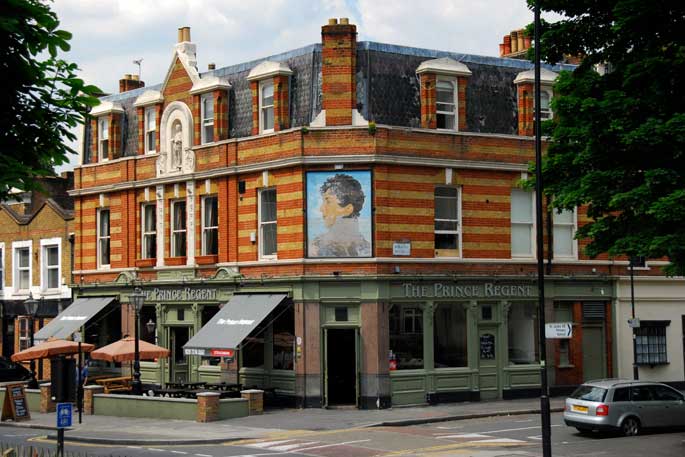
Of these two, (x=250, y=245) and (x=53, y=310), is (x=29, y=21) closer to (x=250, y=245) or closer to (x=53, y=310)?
(x=250, y=245)

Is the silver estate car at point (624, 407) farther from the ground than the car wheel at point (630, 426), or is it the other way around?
the silver estate car at point (624, 407)

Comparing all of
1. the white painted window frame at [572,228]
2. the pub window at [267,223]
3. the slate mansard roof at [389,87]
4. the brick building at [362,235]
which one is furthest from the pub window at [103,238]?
the white painted window frame at [572,228]

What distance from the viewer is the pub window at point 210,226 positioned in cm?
3952

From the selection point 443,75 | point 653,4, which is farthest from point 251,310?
point 653,4

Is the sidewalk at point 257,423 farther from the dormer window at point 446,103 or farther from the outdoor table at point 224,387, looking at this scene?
the dormer window at point 446,103

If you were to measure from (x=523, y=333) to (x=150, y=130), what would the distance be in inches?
641

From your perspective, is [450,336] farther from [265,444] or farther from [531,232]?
[265,444]

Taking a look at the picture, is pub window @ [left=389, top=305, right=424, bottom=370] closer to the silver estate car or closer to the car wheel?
the silver estate car

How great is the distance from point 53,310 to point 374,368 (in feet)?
61.8

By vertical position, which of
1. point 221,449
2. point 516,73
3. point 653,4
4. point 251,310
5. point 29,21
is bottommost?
point 221,449

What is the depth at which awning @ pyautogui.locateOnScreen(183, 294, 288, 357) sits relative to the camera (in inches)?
1379

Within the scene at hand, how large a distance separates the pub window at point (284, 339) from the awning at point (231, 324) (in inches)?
26.4

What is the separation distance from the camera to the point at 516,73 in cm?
3900

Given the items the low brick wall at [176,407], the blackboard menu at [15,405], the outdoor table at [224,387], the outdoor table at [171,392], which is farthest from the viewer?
the outdoor table at [224,387]
